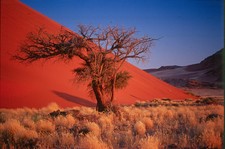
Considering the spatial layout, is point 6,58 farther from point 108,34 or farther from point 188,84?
point 188,84

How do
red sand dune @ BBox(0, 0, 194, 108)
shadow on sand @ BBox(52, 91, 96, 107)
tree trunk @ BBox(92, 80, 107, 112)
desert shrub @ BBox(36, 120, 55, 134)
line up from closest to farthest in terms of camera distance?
desert shrub @ BBox(36, 120, 55, 134)
tree trunk @ BBox(92, 80, 107, 112)
red sand dune @ BBox(0, 0, 194, 108)
shadow on sand @ BBox(52, 91, 96, 107)

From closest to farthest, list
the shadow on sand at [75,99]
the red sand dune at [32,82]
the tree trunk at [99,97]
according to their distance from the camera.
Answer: the tree trunk at [99,97]
the red sand dune at [32,82]
the shadow on sand at [75,99]

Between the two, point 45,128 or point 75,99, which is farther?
point 75,99

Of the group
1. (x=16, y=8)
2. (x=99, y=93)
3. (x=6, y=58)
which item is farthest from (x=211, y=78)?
(x=99, y=93)

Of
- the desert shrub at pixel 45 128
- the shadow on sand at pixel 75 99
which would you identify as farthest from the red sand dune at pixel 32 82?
the desert shrub at pixel 45 128

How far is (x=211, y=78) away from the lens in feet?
297

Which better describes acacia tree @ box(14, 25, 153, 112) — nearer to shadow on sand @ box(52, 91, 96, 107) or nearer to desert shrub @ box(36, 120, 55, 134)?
desert shrub @ box(36, 120, 55, 134)

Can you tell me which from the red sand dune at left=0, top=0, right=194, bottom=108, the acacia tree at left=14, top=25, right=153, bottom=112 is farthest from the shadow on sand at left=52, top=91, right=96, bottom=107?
the acacia tree at left=14, top=25, right=153, bottom=112

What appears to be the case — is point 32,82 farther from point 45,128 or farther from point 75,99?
point 45,128

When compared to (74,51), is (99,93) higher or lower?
lower

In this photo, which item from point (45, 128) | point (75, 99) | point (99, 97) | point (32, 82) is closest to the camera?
point (45, 128)

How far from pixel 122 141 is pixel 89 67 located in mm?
7053

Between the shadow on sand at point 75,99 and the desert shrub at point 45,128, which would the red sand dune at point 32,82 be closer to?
the shadow on sand at point 75,99

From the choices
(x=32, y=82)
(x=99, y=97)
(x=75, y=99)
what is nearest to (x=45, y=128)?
(x=99, y=97)
